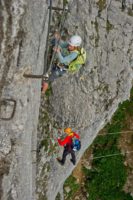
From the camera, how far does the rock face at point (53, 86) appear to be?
13492mm

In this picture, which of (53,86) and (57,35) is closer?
(57,35)

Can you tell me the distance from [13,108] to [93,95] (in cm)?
602

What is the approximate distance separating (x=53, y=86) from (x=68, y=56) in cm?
144

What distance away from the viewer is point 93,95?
62.8 ft

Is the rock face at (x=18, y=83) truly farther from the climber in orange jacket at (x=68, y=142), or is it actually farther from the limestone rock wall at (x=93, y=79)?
the climber in orange jacket at (x=68, y=142)

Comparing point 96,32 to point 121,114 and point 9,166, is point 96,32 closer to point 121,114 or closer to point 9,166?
point 121,114

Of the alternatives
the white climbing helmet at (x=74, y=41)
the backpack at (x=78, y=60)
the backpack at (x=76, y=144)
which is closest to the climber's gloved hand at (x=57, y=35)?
the white climbing helmet at (x=74, y=41)

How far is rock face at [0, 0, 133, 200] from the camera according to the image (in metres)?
13.5

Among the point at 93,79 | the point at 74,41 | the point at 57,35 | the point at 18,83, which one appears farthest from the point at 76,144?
the point at 18,83

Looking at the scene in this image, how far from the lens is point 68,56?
16047 mm

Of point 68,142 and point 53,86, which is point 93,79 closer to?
point 53,86

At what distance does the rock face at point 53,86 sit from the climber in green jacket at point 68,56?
2.59ft

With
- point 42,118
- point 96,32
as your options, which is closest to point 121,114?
point 96,32

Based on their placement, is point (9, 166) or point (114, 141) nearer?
point (9, 166)
